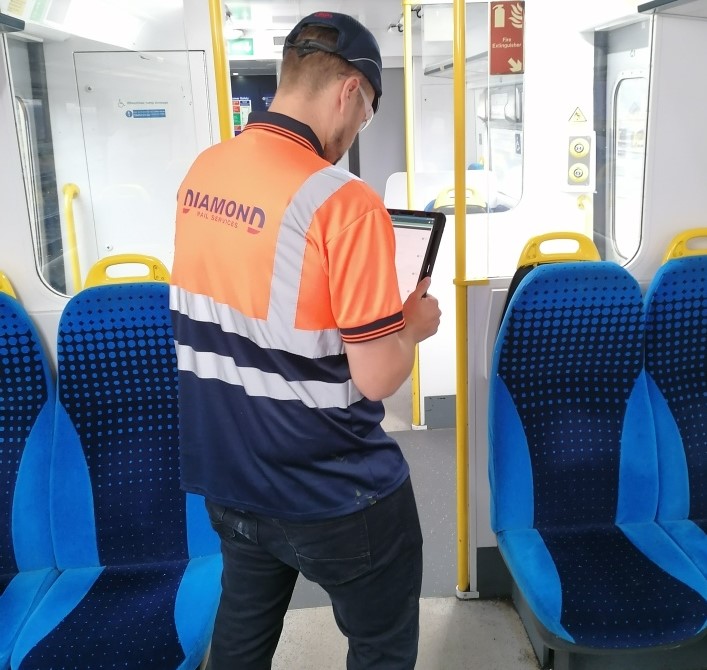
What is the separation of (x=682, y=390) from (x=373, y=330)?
1457 mm

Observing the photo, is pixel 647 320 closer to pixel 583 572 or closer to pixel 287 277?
pixel 583 572

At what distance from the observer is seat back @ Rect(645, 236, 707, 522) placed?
2.21m

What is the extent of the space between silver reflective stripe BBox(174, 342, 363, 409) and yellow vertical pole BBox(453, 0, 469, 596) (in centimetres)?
101

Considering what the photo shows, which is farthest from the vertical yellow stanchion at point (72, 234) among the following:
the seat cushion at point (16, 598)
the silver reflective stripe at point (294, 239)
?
the silver reflective stripe at point (294, 239)

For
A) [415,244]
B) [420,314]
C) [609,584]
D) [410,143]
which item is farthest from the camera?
[410,143]

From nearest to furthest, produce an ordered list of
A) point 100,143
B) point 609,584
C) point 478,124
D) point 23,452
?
point 609,584 < point 23,452 < point 100,143 < point 478,124

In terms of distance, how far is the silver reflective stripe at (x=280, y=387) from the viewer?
1.31m

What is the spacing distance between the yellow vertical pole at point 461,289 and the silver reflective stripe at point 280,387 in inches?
39.6

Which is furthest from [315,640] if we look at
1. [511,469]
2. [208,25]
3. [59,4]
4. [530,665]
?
[59,4]

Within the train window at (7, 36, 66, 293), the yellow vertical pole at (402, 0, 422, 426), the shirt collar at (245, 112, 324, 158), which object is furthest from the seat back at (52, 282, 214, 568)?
the yellow vertical pole at (402, 0, 422, 426)

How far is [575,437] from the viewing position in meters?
2.22

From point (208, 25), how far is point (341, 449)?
1.42 meters

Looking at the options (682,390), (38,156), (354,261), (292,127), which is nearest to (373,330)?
(354,261)

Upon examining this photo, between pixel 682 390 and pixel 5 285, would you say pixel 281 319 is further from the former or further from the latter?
pixel 682 390
